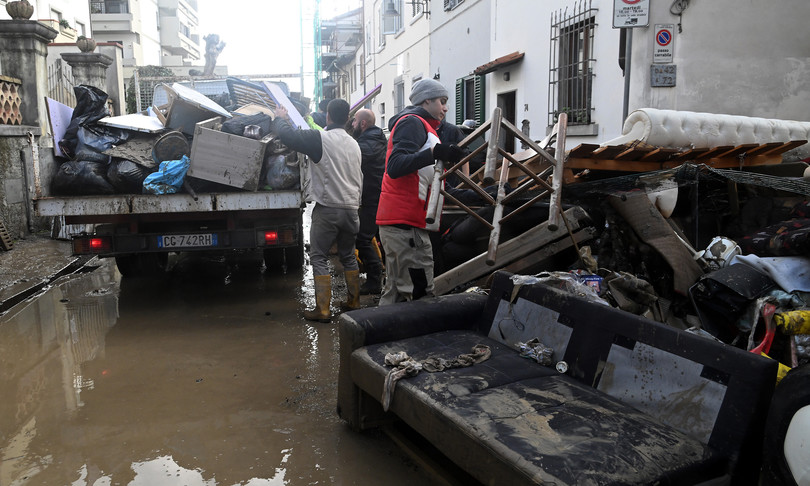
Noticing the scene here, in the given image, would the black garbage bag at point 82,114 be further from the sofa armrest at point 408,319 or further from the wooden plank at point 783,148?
the wooden plank at point 783,148

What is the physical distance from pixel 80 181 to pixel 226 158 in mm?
1286

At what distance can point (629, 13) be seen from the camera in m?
6.65

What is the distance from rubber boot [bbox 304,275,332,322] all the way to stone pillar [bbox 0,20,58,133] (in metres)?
6.97

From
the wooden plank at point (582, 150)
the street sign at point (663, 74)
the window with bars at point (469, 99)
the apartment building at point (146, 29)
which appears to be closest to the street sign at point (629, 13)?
the street sign at point (663, 74)

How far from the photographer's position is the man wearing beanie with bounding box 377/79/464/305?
3625mm

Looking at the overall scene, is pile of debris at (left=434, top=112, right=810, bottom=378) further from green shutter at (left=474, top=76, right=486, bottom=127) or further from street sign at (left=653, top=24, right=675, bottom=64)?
green shutter at (left=474, top=76, right=486, bottom=127)

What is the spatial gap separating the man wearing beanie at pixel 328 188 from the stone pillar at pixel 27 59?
21.9 ft

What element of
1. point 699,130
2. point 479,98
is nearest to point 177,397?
point 699,130

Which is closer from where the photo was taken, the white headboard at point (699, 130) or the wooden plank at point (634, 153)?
the wooden plank at point (634, 153)

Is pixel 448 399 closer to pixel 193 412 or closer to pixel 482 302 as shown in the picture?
pixel 482 302

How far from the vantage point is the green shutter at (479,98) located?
43.0 feet

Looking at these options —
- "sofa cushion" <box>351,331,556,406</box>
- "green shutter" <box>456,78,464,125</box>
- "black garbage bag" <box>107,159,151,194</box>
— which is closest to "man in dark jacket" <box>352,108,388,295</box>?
"black garbage bag" <box>107,159,151,194</box>

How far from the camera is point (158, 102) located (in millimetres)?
8586

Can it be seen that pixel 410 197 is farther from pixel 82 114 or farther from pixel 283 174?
pixel 82 114
